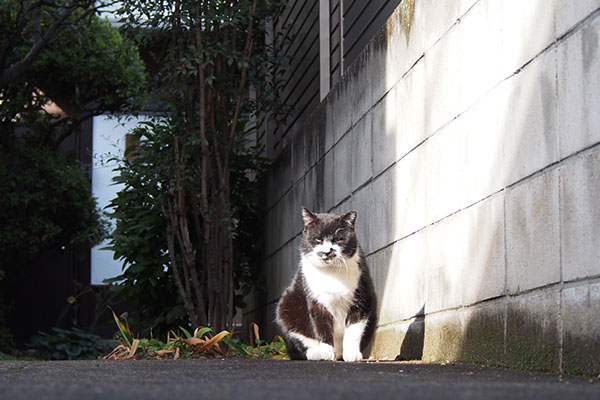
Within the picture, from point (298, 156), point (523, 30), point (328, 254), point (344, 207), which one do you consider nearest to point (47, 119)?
point (298, 156)

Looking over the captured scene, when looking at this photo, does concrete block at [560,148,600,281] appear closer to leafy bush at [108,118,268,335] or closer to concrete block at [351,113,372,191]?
concrete block at [351,113,372,191]

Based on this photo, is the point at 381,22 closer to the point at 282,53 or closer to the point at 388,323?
the point at 388,323

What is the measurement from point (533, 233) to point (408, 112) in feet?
4.42

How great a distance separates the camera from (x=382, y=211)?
13.2ft

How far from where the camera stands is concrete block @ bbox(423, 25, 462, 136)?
3.20 meters

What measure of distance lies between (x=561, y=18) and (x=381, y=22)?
2206 mm

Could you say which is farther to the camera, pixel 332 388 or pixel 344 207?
pixel 344 207

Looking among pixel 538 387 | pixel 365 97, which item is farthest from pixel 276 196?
pixel 538 387

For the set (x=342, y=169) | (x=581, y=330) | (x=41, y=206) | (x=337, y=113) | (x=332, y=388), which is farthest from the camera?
(x=41, y=206)

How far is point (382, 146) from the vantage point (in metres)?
4.05

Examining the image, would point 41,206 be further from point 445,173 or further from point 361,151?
point 445,173

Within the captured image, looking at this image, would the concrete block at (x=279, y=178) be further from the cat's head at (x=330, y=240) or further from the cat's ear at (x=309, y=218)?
the cat's head at (x=330, y=240)

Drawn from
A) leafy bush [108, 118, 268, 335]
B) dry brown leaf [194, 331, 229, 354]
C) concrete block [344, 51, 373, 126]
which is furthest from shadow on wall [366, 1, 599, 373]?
leafy bush [108, 118, 268, 335]

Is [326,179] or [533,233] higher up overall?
[326,179]
